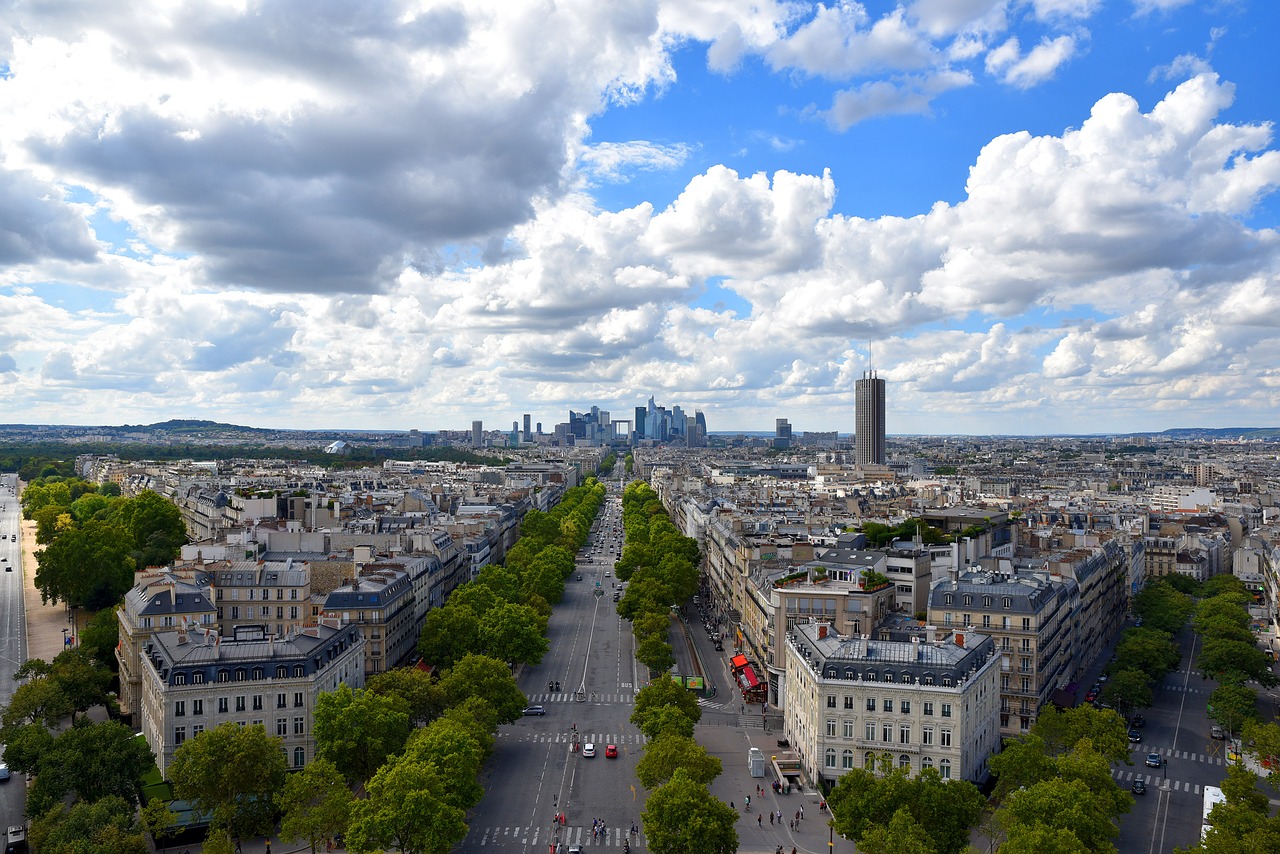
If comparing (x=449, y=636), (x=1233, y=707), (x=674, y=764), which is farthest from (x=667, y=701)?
(x=1233, y=707)

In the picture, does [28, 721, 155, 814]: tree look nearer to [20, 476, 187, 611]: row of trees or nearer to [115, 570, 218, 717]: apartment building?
[115, 570, 218, 717]: apartment building

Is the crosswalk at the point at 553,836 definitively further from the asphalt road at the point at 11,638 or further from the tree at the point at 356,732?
the asphalt road at the point at 11,638

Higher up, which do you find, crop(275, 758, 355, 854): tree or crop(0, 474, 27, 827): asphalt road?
crop(275, 758, 355, 854): tree

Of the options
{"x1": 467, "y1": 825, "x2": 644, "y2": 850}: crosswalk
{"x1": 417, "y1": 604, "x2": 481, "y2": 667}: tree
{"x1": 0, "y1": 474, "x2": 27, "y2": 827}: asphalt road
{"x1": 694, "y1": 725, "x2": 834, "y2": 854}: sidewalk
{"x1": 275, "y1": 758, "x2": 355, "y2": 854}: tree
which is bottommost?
{"x1": 694, "y1": 725, "x2": 834, "y2": 854}: sidewalk

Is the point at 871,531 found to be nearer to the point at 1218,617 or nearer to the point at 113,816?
the point at 1218,617

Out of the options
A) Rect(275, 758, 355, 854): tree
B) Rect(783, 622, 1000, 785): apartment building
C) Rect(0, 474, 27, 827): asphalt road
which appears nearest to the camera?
Rect(275, 758, 355, 854): tree

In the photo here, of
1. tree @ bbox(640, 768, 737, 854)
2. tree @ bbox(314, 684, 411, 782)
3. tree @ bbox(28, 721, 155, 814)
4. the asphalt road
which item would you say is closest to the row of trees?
the asphalt road

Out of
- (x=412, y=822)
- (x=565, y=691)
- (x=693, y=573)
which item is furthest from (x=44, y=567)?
(x=412, y=822)
